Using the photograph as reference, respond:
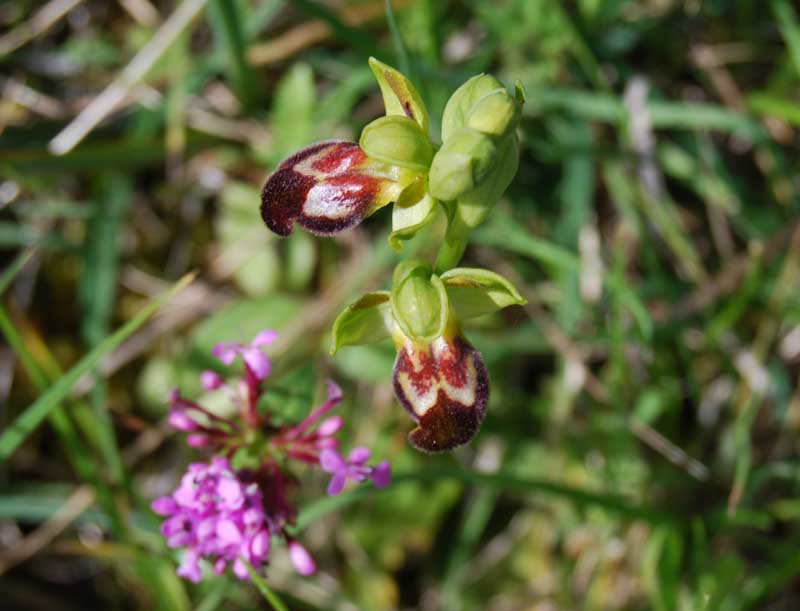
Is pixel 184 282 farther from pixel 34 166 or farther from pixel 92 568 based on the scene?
pixel 92 568

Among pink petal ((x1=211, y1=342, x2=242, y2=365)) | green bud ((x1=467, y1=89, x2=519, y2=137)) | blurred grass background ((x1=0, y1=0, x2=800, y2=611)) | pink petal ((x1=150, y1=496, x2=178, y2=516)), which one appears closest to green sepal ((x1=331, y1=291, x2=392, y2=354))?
pink petal ((x1=211, y1=342, x2=242, y2=365))

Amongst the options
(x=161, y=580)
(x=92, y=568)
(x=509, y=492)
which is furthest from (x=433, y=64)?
(x=92, y=568)

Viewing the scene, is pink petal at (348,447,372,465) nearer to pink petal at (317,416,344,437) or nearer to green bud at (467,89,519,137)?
pink petal at (317,416,344,437)

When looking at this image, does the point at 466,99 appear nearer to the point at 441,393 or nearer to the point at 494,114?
the point at 494,114

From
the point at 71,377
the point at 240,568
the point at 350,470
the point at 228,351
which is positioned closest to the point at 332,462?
the point at 350,470

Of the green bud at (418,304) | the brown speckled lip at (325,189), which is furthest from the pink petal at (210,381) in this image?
the green bud at (418,304)

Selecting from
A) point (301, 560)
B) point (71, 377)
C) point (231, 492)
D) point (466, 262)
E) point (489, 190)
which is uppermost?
point (489, 190)
